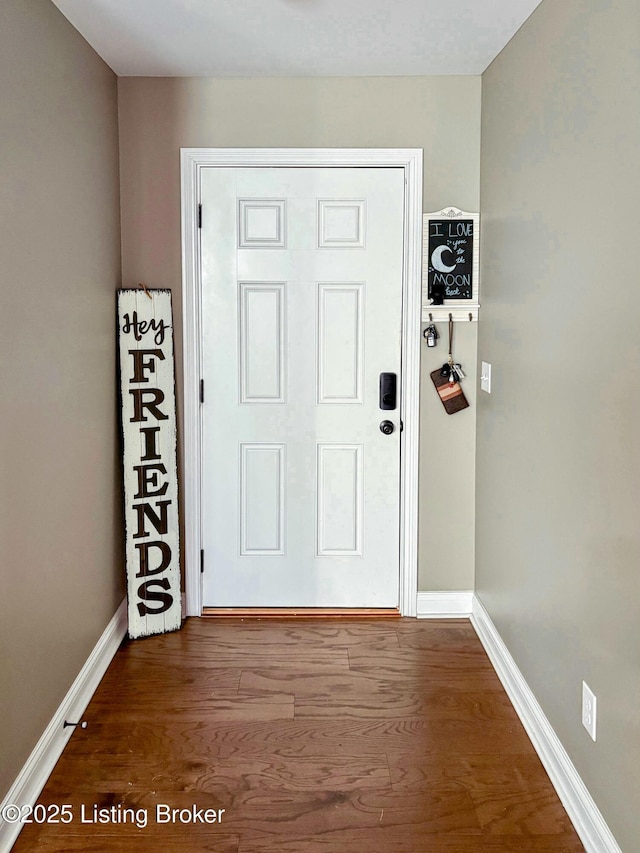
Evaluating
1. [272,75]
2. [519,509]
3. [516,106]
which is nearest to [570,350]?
[519,509]

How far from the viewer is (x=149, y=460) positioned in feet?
10.6

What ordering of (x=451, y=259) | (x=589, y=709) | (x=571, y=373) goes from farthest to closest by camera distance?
(x=451, y=259)
(x=571, y=373)
(x=589, y=709)

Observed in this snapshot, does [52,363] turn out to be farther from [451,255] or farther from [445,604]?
[445,604]

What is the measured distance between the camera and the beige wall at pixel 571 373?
5.84ft

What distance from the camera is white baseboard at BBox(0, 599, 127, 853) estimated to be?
2035mm

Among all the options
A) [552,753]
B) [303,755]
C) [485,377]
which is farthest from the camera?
[485,377]

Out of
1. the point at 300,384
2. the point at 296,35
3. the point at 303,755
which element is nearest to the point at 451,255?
the point at 300,384

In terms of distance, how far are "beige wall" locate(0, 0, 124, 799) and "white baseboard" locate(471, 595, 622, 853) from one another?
155cm

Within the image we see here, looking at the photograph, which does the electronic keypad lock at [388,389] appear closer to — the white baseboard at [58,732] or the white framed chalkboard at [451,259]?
the white framed chalkboard at [451,259]

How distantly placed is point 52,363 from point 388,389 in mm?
1506

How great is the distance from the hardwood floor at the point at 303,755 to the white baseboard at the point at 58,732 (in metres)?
0.04

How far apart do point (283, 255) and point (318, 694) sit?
183 cm

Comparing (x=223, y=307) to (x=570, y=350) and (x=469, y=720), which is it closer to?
(x=570, y=350)

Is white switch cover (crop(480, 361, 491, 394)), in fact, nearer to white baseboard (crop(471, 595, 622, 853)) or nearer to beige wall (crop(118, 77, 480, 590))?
beige wall (crop(118, 77, 480, 590))
